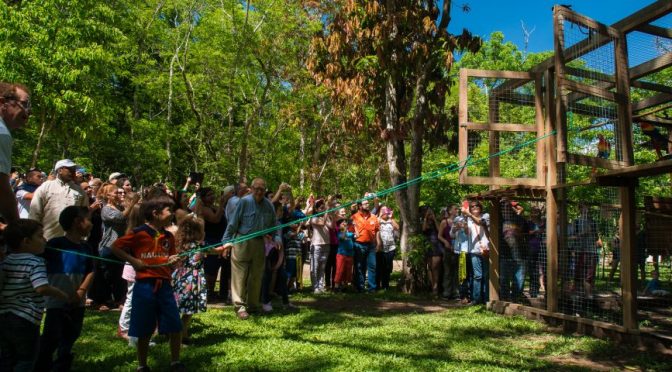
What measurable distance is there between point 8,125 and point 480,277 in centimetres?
807

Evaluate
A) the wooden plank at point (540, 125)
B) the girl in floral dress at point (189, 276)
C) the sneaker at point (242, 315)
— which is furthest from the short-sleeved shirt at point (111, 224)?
the wooden plank at point (540, 125)

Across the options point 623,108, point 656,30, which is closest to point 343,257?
point 623,108

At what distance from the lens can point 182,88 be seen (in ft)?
78.4

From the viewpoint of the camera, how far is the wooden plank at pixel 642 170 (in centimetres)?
583

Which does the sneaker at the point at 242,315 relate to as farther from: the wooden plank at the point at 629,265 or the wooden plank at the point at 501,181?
the wooden plank at the point at 629,265

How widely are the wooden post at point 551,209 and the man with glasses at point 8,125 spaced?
21.8ft

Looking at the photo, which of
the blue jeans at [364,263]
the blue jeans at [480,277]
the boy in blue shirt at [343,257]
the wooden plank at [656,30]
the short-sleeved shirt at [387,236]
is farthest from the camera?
the short-sleeved shirt at [387,236]

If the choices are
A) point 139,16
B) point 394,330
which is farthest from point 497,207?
point 139,16

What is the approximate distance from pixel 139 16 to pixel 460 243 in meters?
19.4

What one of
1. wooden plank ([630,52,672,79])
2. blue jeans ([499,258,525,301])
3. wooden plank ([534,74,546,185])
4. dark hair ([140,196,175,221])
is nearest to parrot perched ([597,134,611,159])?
wooden plank ([534,74,546,185])

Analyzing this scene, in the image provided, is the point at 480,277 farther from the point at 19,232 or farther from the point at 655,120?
the point at 19,232

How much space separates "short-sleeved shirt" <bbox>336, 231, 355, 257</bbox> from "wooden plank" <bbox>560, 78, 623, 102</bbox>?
5651mm

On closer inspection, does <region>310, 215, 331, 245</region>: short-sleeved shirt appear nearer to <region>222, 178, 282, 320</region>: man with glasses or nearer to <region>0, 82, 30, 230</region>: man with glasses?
<region>222, 178, 282, 320</region>: man with glasses

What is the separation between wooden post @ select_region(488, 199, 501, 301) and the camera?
29.4ft
